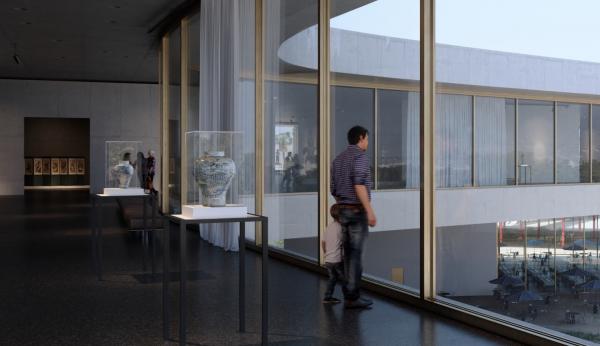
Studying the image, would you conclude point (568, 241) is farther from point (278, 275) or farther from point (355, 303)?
point (278, 275)

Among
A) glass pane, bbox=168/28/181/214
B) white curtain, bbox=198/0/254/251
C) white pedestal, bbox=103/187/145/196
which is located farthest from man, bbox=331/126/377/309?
glass pane, bbox=168/28/181/214

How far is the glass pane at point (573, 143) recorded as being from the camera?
13.6ft

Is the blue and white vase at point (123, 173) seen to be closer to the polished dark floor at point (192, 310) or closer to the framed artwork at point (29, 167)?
the polished dark floor at point (192, 310)

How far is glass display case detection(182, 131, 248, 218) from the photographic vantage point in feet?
14.8

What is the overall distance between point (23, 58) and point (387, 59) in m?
15.8

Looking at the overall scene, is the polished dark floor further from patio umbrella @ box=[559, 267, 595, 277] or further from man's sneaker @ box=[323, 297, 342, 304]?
patio umbrella @ box=[559, 267, 595, 277]

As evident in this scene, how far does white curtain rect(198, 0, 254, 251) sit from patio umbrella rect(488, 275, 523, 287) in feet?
15.1

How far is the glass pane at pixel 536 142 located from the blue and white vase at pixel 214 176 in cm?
208

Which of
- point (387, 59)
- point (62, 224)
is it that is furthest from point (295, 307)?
point (62, 224)

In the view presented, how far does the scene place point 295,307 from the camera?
5.75 meters

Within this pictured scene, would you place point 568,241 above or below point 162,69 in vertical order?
below

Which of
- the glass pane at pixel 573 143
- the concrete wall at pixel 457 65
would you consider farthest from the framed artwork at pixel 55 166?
the glass pane at pixel 573 143

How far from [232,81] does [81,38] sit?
7.85m

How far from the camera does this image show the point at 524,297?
4.61 m
